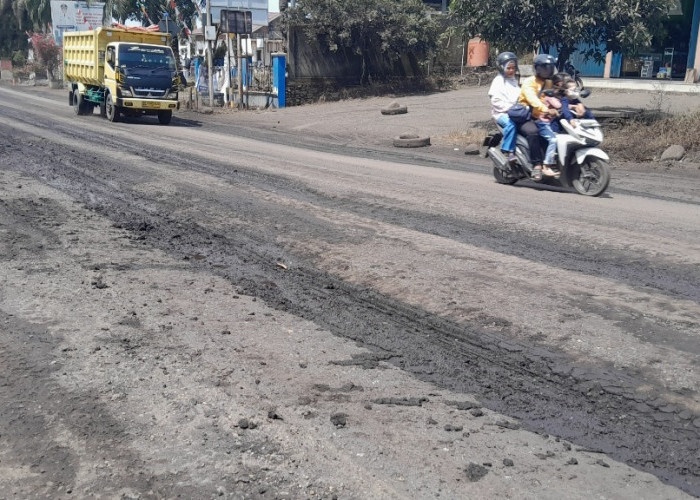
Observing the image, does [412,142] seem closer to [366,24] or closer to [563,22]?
[563,22]

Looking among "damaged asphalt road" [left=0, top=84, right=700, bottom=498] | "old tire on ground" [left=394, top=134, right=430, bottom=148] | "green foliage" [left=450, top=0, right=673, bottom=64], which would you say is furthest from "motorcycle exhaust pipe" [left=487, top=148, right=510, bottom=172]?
"old tire on ground" [left=394, top=134, right=430, bottom=148]

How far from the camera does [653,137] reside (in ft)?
51.9

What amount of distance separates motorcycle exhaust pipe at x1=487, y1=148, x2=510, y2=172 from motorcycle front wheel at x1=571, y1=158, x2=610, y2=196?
113 centimetres

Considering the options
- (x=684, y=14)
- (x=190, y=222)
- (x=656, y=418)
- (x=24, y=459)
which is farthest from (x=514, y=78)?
(x=684, y=14)

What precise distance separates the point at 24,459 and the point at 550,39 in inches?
659

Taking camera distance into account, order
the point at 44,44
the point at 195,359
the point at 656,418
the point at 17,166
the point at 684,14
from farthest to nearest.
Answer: the point at 44,44
the point at 684,14
the point at 17,166
the point at 195,359
the point at 656,418

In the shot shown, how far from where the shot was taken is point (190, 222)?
8617 mm

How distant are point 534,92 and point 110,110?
17.7 metres

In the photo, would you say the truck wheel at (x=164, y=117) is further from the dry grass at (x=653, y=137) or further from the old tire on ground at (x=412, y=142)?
the dry grass at (x=653, y=137)

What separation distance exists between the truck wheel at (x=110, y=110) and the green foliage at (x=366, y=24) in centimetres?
928

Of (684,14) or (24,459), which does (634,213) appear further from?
(684,14)

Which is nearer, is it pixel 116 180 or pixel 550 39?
pixel 116 180

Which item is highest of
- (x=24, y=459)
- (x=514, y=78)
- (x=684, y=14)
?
(x=684, y=14)

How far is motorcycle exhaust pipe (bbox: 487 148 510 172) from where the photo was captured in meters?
11.5
